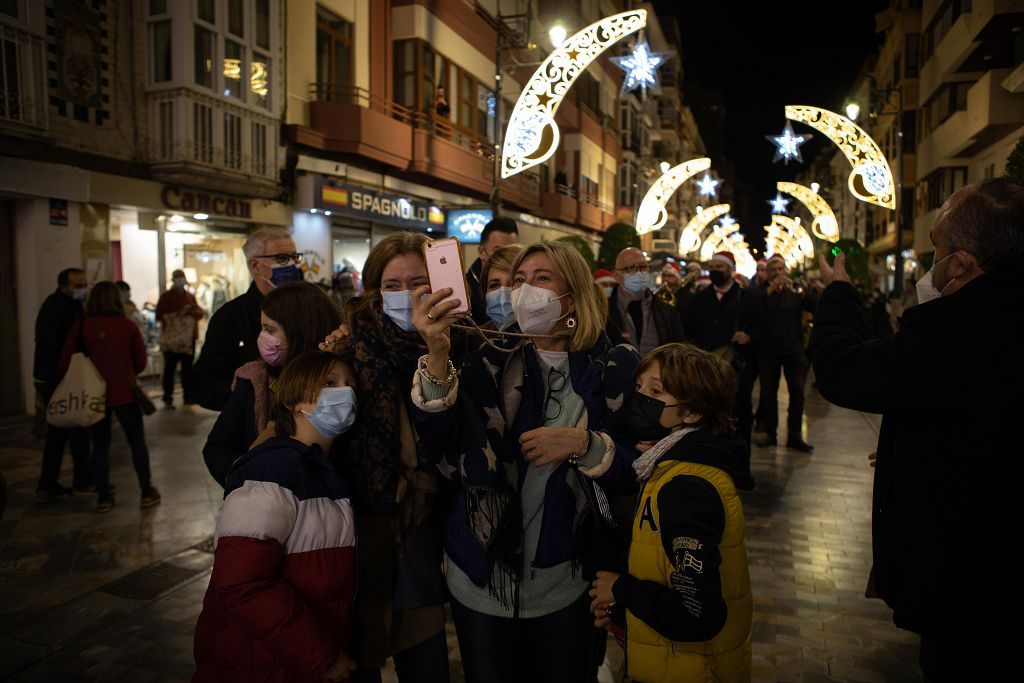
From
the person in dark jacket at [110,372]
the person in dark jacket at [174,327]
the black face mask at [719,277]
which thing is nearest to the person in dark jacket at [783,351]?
the black face mask at [719,277]

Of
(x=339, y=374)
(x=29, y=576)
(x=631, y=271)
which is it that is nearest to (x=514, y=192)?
(x=631, y=271)

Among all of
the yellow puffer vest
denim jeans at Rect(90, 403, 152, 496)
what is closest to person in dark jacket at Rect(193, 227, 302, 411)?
the yellow puffer vest

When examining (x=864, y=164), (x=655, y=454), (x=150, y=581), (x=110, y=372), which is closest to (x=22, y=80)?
(x=110, y=372)

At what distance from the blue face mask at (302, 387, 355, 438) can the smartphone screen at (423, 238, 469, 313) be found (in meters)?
0.67

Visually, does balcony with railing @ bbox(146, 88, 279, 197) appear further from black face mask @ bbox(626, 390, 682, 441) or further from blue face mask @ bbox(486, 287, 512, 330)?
black face mask @ bbox(626, 390, 682, 441)

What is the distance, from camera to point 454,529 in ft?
8.61

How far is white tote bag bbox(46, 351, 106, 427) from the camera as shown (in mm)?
6867

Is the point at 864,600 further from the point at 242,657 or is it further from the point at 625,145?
the point at 625,145

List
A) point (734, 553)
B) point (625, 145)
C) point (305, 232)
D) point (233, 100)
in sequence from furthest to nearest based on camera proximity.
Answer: point (625, 145), point (305, 232), point (233, 100), point (734, 553)

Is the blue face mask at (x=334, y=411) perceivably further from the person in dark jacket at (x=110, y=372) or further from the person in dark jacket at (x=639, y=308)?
the person in dark jacket at (x=110, y=372)

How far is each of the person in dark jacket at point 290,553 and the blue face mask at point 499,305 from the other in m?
0.84

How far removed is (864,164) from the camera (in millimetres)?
9523

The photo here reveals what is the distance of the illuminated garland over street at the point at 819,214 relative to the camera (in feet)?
32.7

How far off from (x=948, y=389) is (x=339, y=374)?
2021 millimetres
